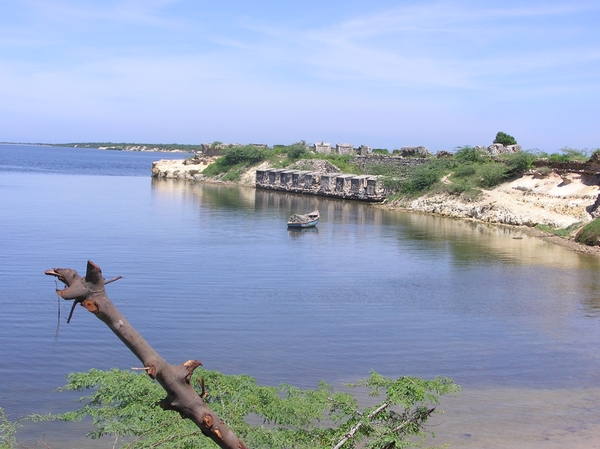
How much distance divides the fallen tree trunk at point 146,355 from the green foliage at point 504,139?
51917 millimetres

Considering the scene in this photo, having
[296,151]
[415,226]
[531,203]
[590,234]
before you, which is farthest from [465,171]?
[296,151]

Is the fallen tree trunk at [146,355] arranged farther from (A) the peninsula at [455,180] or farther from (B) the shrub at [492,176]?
(B) the shrub at [492,176]

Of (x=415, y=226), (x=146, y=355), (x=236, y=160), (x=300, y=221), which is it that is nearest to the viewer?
(x=146, y=355)

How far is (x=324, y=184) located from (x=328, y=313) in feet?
112

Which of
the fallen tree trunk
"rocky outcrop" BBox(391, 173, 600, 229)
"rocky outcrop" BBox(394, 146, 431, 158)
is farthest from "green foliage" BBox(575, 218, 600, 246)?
the fallen tree trunk

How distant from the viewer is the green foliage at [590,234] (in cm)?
2616

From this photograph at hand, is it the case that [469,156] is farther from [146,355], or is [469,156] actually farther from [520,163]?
[146,355]

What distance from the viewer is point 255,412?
24.1 ft

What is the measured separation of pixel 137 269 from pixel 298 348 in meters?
8.27

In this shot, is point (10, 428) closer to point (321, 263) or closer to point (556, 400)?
point (556, 400)

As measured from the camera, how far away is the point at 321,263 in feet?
71.9

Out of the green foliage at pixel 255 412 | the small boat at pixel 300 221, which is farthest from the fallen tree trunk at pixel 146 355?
the small boat at pixel 300 221

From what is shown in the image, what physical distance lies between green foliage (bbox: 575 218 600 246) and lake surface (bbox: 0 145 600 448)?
139cm

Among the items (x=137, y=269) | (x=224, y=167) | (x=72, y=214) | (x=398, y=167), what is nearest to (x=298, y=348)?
(x=137, y=269)
